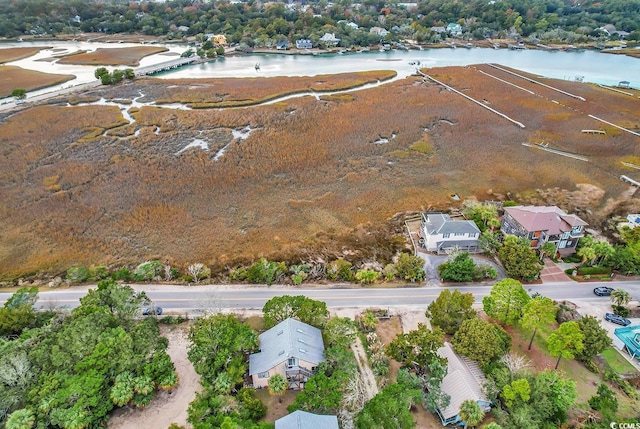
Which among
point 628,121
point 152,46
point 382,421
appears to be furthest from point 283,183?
point 152,46

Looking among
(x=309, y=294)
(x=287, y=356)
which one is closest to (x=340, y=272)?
(x=309, y=294)

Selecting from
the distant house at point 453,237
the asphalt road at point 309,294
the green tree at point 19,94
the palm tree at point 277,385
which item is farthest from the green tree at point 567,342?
the green tree at point 19,94

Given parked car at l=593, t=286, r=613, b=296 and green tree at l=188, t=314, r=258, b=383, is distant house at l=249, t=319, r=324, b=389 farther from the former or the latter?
parked car at l=593, t=286, r=613, b=296

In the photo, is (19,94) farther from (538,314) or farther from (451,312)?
(538,314)

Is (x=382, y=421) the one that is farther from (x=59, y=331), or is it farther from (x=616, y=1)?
(x=616, y=1)

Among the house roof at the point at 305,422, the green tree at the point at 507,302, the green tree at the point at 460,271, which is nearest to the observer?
the house roof at the point at 305,422

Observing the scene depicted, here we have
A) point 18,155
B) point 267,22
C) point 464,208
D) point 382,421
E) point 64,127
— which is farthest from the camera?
point 267,22

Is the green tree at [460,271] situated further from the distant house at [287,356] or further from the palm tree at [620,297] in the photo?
the distant house at [287,356]

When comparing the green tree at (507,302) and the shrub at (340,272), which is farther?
the shrub at (340,272)
